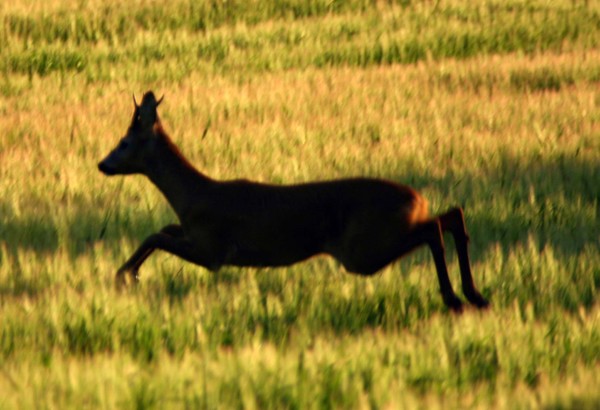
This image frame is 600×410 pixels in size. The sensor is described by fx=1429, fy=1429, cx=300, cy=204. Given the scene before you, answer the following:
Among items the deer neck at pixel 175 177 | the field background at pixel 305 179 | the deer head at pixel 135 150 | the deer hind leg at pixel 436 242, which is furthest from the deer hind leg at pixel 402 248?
the deer head at pixel 135 150

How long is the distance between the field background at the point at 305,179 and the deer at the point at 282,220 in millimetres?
157

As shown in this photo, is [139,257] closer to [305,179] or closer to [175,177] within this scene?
[175,177]

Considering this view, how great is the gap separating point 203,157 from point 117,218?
2.64m

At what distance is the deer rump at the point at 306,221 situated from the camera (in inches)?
261

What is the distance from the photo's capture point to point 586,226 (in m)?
8.48

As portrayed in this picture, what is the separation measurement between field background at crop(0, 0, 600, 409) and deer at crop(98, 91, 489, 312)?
16 cm

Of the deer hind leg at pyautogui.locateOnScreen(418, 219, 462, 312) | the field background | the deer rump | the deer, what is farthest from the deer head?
the deer hind leg at pyautogui.locateOnScreen(418, 219, 462, 312)

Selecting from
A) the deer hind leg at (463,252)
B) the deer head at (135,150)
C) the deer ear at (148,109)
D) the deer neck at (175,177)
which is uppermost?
the deer ear at (148,109)

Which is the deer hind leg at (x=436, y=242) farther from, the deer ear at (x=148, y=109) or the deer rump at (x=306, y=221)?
the deer ear at (x=148, y=109)

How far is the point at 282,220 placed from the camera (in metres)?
6.83

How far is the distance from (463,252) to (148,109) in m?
1.70

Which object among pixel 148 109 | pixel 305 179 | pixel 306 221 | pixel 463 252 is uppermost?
pixel 148 109

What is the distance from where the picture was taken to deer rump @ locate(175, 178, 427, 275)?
6641 millimetres

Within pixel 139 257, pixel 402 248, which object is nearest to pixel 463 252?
pixel 402 248
